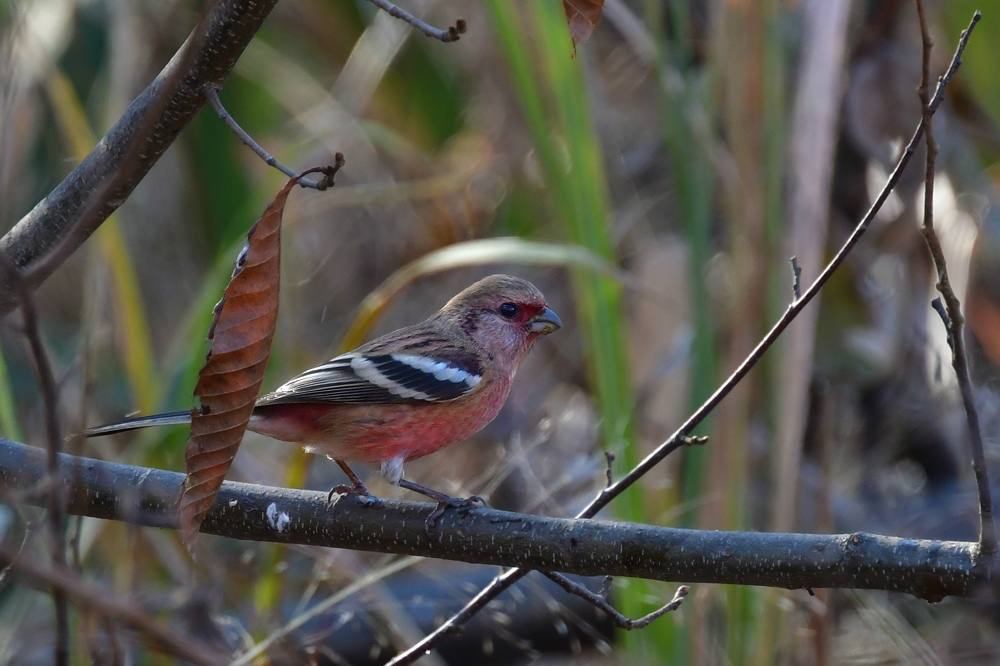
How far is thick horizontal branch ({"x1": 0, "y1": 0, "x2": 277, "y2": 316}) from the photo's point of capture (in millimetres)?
1972

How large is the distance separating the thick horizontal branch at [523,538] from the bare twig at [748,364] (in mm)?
151

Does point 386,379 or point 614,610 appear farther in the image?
point 386,379

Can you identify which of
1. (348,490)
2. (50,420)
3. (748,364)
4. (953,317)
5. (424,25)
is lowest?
(348,490)

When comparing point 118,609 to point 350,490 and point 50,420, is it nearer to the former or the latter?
point 50,420

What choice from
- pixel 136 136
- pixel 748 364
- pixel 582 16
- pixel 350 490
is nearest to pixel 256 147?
pixel 136 136

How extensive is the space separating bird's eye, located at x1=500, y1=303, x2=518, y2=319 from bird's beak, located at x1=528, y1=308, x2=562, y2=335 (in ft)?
0.23

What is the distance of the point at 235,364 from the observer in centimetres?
199

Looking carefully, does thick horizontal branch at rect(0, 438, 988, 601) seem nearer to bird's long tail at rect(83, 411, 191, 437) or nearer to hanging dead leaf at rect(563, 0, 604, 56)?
bird's long tail at rect(83, 411, 191, 437)

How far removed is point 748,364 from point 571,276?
318 cm

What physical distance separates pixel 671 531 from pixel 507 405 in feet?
14.0

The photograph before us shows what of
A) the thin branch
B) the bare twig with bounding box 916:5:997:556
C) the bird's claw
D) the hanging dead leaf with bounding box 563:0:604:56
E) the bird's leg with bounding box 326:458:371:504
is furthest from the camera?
the bird's leg with bounding box 326:458:371:504

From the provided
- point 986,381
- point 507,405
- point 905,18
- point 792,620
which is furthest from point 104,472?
point 905,18

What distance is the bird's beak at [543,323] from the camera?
375cm

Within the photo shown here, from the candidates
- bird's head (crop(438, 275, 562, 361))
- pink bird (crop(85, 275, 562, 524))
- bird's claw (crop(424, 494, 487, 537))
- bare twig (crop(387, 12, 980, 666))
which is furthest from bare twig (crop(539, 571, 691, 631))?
bird's head (crop(438, 275, 562, 361))
